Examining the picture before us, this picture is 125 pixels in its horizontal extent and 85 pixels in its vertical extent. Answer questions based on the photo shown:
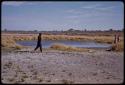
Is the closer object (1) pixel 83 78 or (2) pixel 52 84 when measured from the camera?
(2) pixel 52 84

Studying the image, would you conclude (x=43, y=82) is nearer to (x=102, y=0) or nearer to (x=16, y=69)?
(x=16, y=69)

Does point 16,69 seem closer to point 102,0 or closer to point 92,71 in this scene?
point 92,71

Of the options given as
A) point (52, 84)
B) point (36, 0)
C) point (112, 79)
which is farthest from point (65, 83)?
point (36, 0)

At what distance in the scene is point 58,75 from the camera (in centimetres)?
1078

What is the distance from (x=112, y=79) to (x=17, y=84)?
11.6 feet

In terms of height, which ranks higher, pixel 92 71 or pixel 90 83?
pixel 90 83

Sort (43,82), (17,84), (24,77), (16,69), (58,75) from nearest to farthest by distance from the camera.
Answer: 1. (17,84)
2. (43,82)
3. (24,77)
4. (58,75)
5. (16,69)

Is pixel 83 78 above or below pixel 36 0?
below

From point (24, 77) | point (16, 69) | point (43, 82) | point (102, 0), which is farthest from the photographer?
point (16, 69)

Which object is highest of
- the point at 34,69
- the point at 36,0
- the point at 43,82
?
the point at 36,0

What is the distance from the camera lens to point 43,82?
920 cm

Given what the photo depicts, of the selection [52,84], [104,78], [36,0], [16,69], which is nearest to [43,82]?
[52,84]

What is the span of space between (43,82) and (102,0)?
13.8 ft

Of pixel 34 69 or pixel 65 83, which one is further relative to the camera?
pixel 34 69
